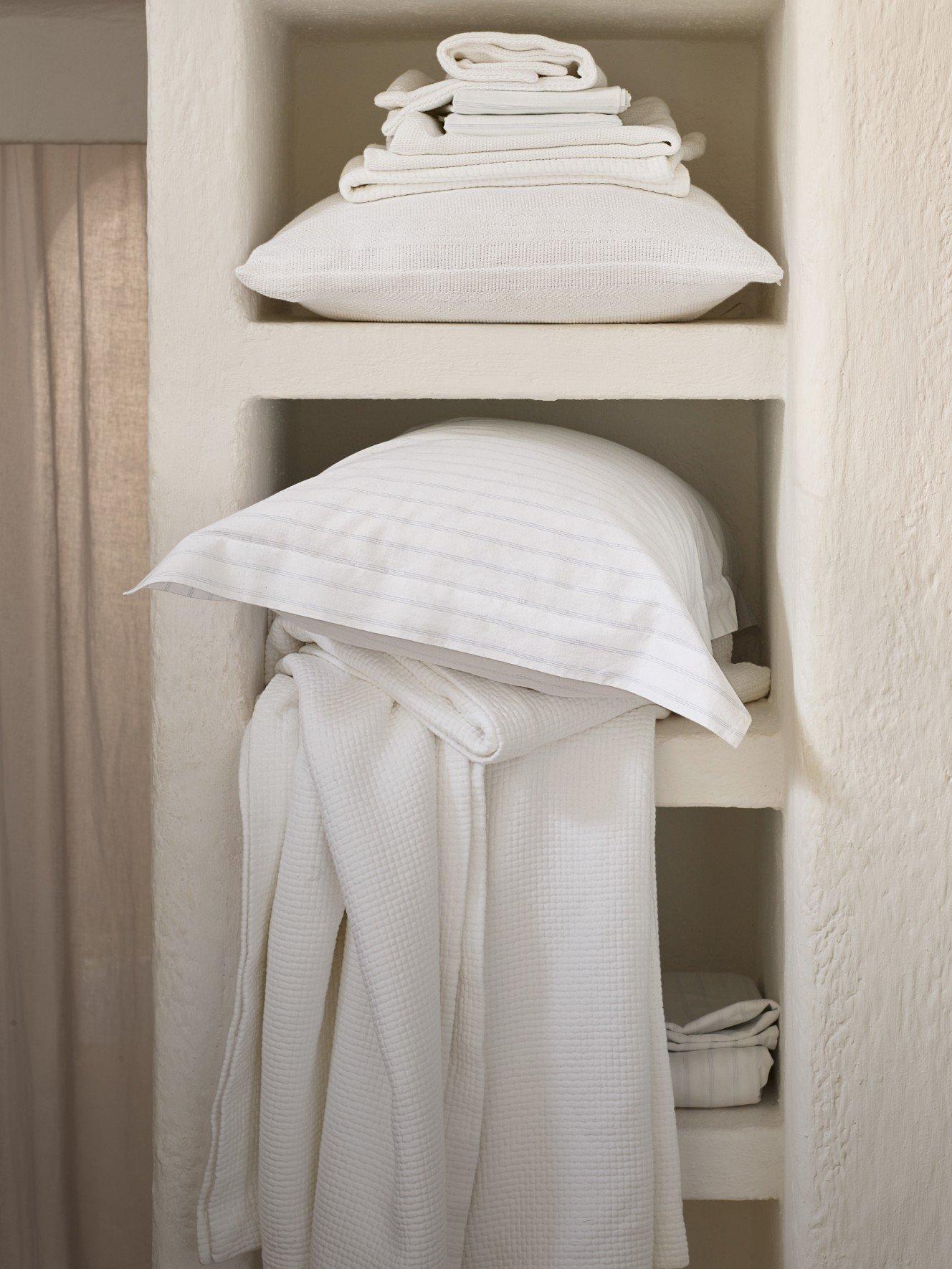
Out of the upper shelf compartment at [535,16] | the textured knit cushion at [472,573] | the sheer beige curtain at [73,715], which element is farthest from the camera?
the sheer beige curtain at [73,715]

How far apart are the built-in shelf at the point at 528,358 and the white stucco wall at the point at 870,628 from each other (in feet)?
0.22

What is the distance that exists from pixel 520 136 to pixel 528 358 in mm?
238

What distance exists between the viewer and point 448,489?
1148mm

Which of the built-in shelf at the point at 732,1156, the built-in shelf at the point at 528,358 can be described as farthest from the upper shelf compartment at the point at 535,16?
the built-in shelf at the point at 732,1156

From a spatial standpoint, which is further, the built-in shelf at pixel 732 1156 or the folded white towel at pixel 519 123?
the built-in shelf at pixel 732 1156

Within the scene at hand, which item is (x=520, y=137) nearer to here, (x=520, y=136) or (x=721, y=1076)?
(x=520, y=136)

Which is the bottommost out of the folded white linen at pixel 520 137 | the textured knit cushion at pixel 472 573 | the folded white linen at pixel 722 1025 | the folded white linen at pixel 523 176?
the folded white linen at pixel 722 1025

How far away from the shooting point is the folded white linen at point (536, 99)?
1235 millimetres

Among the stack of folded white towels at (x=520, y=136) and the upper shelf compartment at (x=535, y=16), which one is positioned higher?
the upper shelf compartment at (x=535, y=16)

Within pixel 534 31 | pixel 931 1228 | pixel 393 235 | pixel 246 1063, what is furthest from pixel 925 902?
pixel 534 31

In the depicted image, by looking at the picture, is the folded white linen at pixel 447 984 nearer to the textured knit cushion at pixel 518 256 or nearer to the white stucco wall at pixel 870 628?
the white stucco wall at pixel 870 628

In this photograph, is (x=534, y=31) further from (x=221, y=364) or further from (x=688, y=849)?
(x=688, y=849)

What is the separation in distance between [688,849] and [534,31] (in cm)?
120

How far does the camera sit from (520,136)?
1230 millimetres
